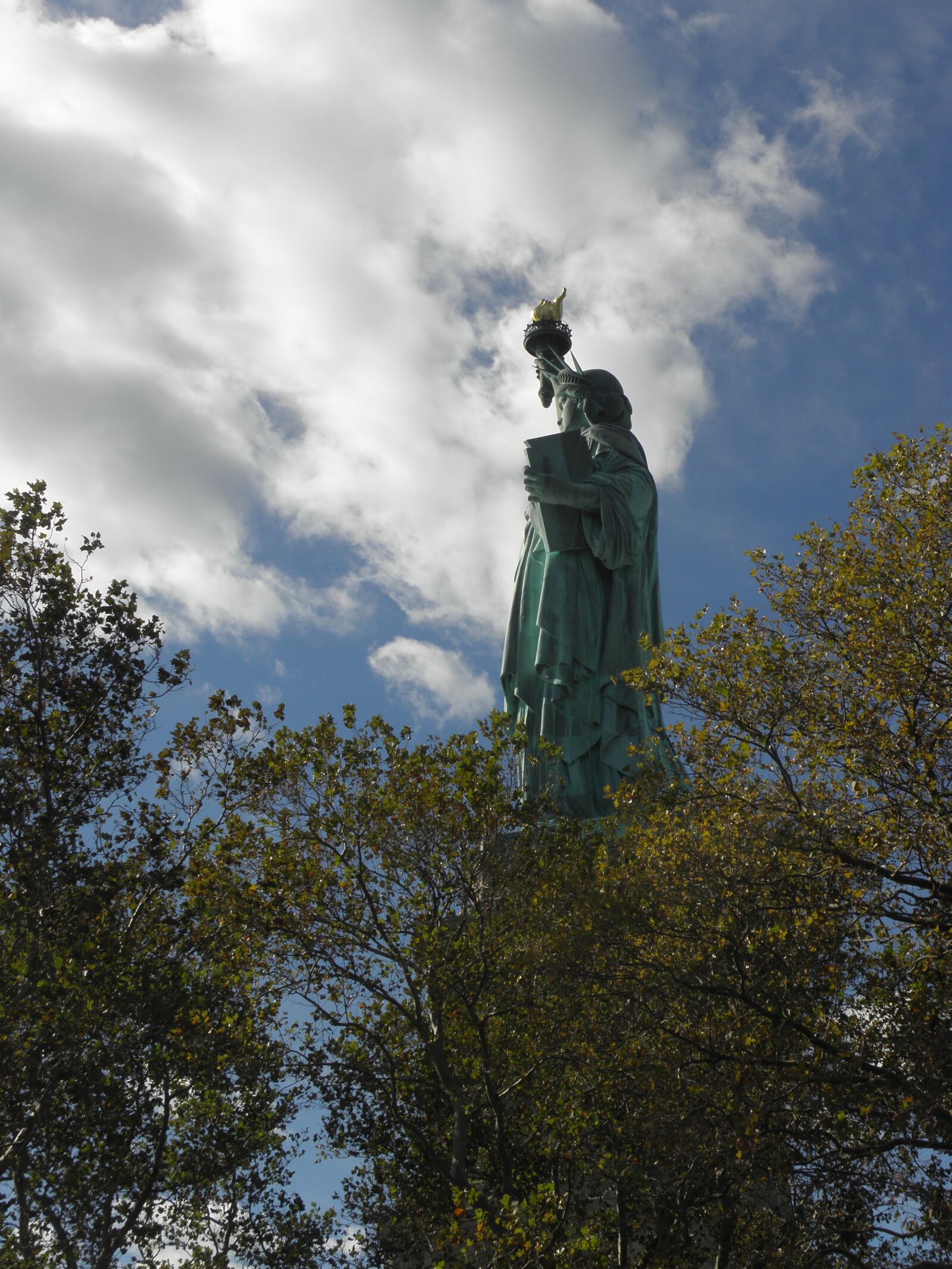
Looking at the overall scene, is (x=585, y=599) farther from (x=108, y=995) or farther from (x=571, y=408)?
(x=108, y=995)

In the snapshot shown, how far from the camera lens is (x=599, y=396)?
2655 cm

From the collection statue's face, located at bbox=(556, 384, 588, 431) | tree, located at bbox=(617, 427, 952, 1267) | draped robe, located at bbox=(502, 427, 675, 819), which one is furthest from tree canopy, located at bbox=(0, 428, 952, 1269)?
statue's face, located at bbox=(556, 384, 588, 431)

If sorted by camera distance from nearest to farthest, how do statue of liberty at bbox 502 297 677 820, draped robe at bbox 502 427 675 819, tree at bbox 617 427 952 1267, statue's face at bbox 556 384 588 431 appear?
tree at bbox 617 427 952 1267
draped robe at bbox 502 427 675 819
statue of liberty at bbox 502 297 677 820
statue's face at bbox 556 384 588 431

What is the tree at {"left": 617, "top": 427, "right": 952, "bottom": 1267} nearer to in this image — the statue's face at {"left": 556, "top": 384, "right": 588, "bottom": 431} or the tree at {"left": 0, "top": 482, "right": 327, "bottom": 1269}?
the tree at {"left": 0, "top": 482, "right": 327, "bottom": 1269}

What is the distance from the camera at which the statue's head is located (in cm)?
2642

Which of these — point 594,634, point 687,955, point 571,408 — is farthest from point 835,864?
point 571,408

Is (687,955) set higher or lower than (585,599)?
lower

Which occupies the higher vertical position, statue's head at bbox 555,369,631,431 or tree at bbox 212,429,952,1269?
statue's head at bbox 555,369,631,431

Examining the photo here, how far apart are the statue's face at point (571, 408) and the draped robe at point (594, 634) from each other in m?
0.49

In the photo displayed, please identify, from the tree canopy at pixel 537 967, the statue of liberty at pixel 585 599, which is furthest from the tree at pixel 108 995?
the statue of liberty at pixel 585 599

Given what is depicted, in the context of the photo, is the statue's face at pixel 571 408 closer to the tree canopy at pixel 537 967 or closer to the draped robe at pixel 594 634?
the draped robe at pixel 594 634

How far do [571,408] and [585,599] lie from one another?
14.5 feet

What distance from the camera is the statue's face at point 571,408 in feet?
85.7

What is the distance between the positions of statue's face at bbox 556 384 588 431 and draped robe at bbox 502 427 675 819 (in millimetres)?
494
